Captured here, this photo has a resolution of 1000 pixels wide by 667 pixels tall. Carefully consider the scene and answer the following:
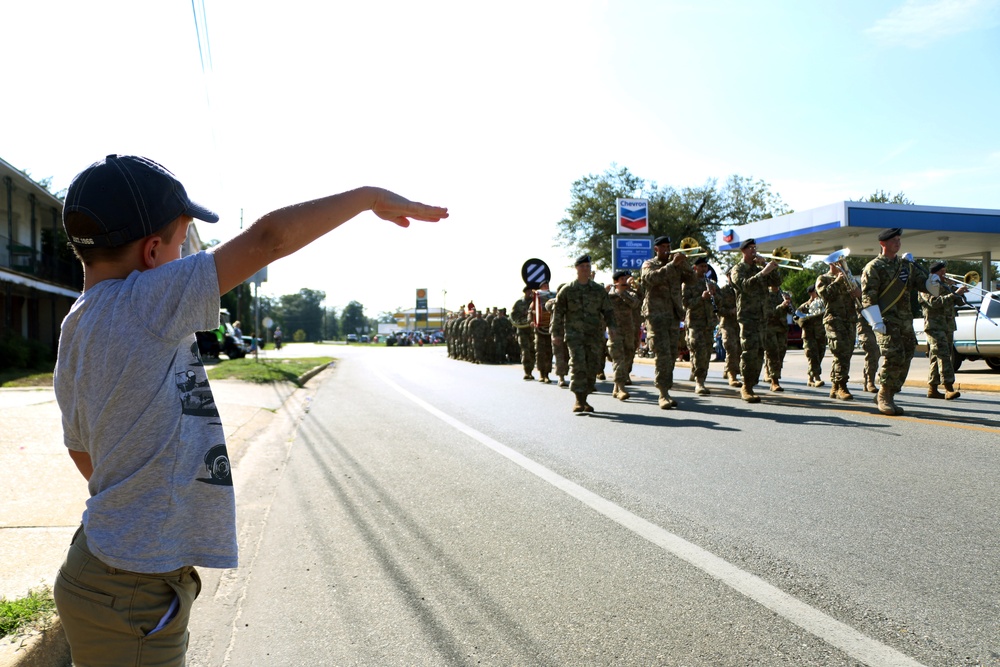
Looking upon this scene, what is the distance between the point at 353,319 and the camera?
627 feet

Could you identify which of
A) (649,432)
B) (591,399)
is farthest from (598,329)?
(649,432)

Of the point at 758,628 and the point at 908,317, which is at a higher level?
the point at 908,317

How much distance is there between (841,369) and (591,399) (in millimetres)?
3857

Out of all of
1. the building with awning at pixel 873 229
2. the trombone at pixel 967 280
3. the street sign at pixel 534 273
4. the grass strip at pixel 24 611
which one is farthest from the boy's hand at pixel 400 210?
the building with awning at pixel 873 229

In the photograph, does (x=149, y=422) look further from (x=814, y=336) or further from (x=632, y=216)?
(x=632, y=216)

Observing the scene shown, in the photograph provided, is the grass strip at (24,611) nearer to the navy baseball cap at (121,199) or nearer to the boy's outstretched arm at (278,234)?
the navy baseball cap at (121,199)

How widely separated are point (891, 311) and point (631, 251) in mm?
21775

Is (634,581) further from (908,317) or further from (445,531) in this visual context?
(908,317)

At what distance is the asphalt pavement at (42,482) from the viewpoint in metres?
3.68

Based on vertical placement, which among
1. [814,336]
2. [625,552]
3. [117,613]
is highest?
[814,336]

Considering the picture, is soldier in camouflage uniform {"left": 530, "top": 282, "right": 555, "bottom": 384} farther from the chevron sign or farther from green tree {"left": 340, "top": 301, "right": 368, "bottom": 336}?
green tree {"left": 340, "top": 301, "right": 368, "bottom": 336}

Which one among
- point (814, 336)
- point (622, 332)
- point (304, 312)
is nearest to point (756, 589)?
point (622, 332)

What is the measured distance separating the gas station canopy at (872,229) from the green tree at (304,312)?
14205cm

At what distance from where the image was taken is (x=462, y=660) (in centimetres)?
319
